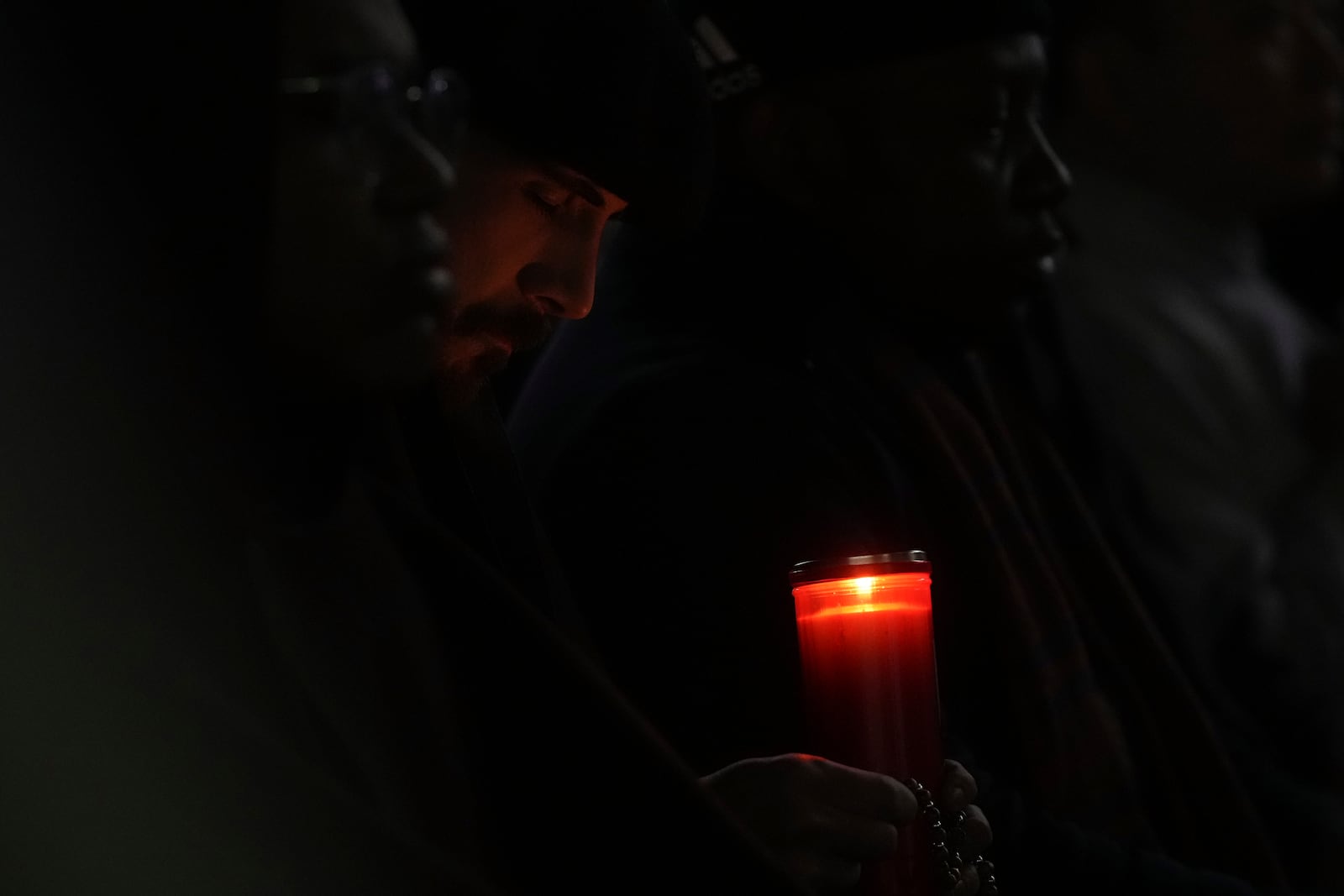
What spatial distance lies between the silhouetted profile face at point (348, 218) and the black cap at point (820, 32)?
2.90 feet

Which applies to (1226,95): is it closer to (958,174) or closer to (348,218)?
(958,174)

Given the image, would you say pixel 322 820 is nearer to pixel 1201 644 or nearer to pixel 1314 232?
pixel 1201 644

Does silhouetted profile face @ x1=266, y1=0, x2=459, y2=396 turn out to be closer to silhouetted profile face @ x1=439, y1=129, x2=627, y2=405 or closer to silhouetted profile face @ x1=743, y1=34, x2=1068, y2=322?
silhouetted profile face @ x1=439, y1=129, x2=627, y2=405

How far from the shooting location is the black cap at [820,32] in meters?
1.84

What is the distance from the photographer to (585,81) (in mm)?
1248

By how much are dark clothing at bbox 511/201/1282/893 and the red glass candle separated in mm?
134

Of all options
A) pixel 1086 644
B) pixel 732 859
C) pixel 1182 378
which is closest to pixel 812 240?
pixel 1086 644

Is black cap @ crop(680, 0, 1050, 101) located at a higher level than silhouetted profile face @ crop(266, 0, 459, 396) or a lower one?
higher

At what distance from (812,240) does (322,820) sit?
116 centimetres

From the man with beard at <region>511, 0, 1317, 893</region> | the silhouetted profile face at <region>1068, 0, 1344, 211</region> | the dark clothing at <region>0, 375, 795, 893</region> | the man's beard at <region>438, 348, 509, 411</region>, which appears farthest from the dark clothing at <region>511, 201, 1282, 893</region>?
the silhouetted profile face at <region>1068, 0, 1344, 211</region>

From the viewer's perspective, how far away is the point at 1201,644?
9.45 ft

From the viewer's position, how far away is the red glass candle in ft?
4.05

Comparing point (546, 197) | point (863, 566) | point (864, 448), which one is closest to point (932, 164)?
point (864, 448)

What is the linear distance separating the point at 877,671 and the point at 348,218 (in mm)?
552
